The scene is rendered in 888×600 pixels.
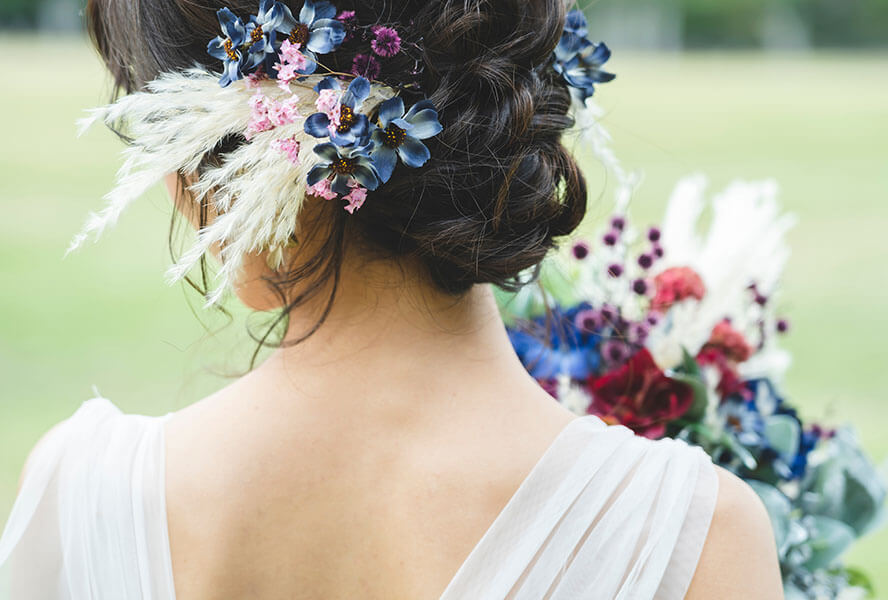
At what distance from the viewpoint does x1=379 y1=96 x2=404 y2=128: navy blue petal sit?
1.02 m

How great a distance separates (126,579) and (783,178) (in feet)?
37.4

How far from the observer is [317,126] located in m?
1.01

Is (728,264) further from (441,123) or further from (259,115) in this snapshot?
(259,115)

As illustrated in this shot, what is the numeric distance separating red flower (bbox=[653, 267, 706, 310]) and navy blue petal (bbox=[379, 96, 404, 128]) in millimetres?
637

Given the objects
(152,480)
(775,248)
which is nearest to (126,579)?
(152,480)

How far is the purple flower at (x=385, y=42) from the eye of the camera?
3.33 feet

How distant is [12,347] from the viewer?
671 centimetres

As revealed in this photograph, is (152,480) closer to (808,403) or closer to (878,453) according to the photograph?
(878,453)

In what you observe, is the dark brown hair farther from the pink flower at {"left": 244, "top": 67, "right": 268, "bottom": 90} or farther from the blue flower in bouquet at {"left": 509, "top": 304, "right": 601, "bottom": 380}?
the blue flower in bouquet at {"left": 509, "top": 304, "right": 601, "bottom": 380}

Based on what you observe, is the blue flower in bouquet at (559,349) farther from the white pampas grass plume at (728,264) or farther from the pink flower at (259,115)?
Result: the pink flower at (259,115)

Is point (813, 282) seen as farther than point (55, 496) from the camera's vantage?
Yes

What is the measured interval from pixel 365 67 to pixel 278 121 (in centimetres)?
11

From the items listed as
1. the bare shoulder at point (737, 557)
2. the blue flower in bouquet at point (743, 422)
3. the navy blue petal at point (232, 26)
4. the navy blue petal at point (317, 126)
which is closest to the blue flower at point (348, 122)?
the navy blue petal at point (317, 126)

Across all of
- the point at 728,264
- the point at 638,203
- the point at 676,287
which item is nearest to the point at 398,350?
the point at 676,287
